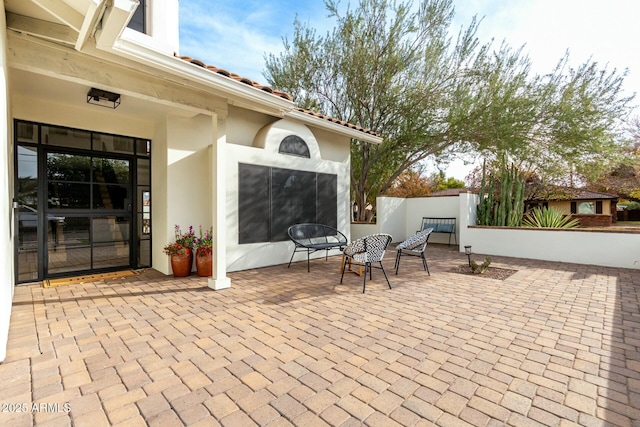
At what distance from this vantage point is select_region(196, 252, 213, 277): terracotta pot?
5410 mm

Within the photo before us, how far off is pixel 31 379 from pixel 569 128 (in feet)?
36.4

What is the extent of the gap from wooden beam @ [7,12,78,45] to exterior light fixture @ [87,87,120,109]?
1.36m

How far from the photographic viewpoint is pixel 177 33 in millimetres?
6035

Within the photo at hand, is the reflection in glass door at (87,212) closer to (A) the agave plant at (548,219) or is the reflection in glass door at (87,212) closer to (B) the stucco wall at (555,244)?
(B) the stucco wall at (555,244)

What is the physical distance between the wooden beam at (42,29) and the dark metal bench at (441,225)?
9.63 meters

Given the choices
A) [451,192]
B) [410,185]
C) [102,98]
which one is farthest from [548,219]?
[451,192]

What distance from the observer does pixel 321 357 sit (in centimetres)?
255

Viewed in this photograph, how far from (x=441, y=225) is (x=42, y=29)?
32.8 ft

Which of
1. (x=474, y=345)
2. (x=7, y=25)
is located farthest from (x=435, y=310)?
(x=7, y=25)

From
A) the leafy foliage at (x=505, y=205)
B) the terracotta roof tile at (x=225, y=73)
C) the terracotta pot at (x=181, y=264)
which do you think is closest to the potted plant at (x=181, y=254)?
the terracotta pot at (x=181, y=264)

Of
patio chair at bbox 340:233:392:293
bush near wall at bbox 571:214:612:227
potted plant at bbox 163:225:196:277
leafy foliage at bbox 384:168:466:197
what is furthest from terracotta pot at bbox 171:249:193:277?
bush near wall at bbox 571:214:612:227

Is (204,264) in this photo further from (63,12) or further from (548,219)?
(548,219)

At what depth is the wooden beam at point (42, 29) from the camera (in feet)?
9.01

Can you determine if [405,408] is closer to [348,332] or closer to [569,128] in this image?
[348,332]
